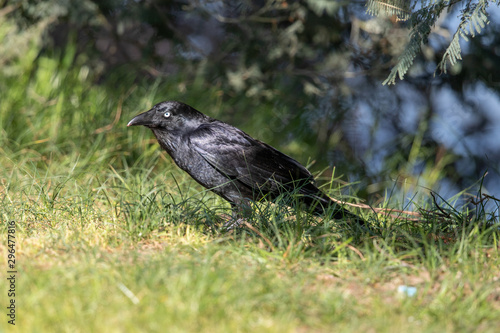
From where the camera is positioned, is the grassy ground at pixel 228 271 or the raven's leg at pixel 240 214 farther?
the raven's leg at pixel 240 214

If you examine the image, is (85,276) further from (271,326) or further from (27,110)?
(27,110)

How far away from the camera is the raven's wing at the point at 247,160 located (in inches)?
140

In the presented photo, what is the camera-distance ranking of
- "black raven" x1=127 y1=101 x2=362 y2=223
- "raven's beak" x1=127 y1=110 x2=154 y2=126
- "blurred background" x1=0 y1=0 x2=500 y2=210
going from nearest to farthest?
"black raven" x1=127 y1=101 x2=362 y2=223, "raven's beak" x1=127 y1=110 x2=154 y2=126, "blurred background" x1=0 y1=0 x2=500 y2=210

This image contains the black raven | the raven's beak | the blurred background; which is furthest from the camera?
the blurred background

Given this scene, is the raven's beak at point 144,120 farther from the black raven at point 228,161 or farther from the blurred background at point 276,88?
the blurred background at point 276,88

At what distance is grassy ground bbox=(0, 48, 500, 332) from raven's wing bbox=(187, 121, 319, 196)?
25 centimetres

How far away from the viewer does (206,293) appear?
2.28 m

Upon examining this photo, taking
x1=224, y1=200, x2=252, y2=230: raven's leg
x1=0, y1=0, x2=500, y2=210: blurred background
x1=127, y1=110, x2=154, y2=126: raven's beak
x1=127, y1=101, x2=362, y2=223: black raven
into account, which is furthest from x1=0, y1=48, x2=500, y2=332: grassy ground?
x1=0, y1=0, x2=500, y2=210: blurred background

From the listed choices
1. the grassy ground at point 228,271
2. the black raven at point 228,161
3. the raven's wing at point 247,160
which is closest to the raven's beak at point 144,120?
the black raven at point 228,161

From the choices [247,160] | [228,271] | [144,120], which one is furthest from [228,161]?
[228,271]

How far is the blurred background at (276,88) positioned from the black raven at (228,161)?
56.5 inches

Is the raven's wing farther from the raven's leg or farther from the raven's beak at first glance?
the raven's beak

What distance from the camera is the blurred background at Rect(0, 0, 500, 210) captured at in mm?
5336

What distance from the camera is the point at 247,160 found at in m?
3.65
